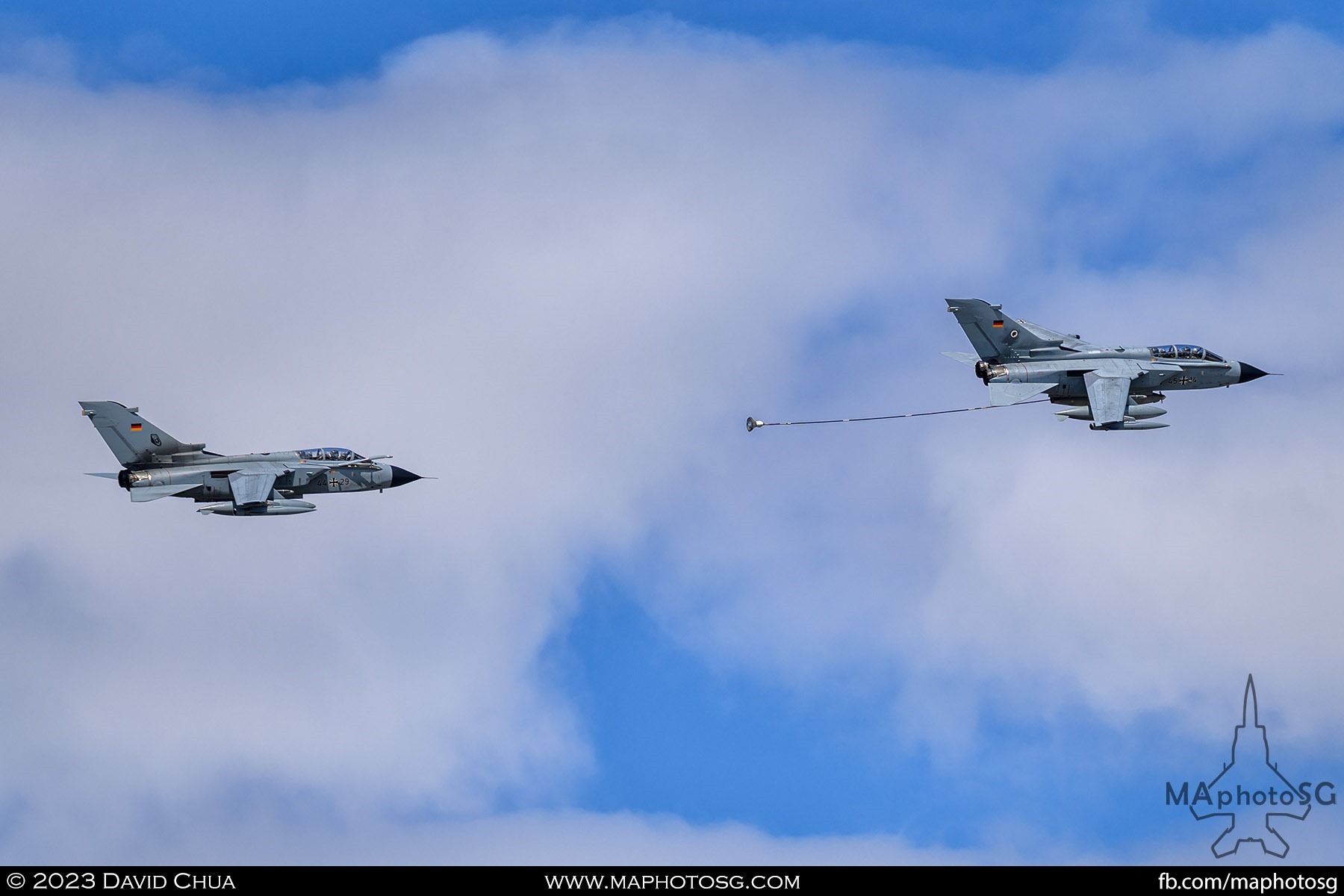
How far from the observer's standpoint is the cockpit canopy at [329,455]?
427 feet

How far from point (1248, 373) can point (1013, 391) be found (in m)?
15.4

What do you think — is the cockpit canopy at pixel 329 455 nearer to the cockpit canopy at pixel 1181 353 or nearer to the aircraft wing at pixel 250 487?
the aircraft wing at pixel 250 487

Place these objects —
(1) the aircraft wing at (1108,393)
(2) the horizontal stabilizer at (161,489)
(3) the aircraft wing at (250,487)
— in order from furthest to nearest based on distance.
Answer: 1. (2) the horizontal stabilizer at (161,489)
2. (3) the aircraft wing at (250,487)
3. (1) the aircraft wing at (1108,393)

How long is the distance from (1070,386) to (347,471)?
1665 inches

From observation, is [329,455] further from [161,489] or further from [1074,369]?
[1074,369]

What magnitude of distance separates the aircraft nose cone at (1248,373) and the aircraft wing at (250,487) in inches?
2235

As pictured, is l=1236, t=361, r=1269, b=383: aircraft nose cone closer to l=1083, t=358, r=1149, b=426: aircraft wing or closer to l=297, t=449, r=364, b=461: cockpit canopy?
l=1083, t=358, r=1149, b=426: aircraft wing

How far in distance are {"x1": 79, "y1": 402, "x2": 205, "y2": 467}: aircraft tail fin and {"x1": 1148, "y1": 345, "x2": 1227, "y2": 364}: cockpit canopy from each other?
5561 centimetres

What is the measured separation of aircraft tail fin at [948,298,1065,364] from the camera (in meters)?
127

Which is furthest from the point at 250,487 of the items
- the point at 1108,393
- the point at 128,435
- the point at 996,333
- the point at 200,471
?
the point at 1108,393

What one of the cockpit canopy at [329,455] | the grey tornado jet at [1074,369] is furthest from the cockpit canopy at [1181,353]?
the cockpit canopy at [329,455]

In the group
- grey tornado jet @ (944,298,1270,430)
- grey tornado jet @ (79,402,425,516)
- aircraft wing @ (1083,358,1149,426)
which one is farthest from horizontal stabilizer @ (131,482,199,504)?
aircraft wing @ (1083,358,1149,426)
